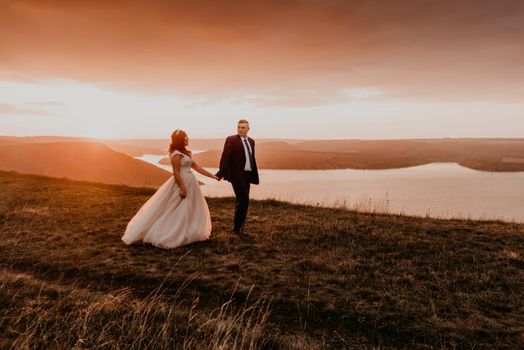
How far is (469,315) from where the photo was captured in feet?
18.4

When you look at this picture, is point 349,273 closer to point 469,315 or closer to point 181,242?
point 469,315

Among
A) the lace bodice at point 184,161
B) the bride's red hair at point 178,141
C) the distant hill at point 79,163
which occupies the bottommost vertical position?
the distant hill at point 79,163

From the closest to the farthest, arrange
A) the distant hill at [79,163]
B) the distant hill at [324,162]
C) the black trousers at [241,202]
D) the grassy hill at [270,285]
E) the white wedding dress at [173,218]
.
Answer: the grassy hill at [270,285]
the white wedding dress at [173,218]
the black trousers at [241,202]
the distant hill at [79,163]
the distant hill at [324,162]

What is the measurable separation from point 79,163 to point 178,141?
4121 inches

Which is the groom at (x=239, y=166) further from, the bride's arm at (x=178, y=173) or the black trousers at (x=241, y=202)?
the bride's arm at (x=178, y=173)

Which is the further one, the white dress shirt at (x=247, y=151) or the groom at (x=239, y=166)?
the white dress shirt at (x=247, y=151)

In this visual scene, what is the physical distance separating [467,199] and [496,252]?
191 feet

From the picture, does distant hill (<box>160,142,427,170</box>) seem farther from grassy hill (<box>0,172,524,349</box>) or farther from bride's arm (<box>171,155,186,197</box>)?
bride's arm (<box>171,155,186,197</box>)

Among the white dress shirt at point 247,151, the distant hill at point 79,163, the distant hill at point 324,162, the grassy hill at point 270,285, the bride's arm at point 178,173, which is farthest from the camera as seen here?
the distant hill at point 324,162

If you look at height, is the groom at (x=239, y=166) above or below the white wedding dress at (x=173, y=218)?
above

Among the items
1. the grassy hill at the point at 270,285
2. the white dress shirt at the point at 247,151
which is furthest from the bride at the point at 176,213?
the white dress shirt at the point at 247,151

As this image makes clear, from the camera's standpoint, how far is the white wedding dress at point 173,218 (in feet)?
31.2

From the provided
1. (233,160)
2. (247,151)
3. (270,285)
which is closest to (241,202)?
(233,160)

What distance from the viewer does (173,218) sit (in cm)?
982
